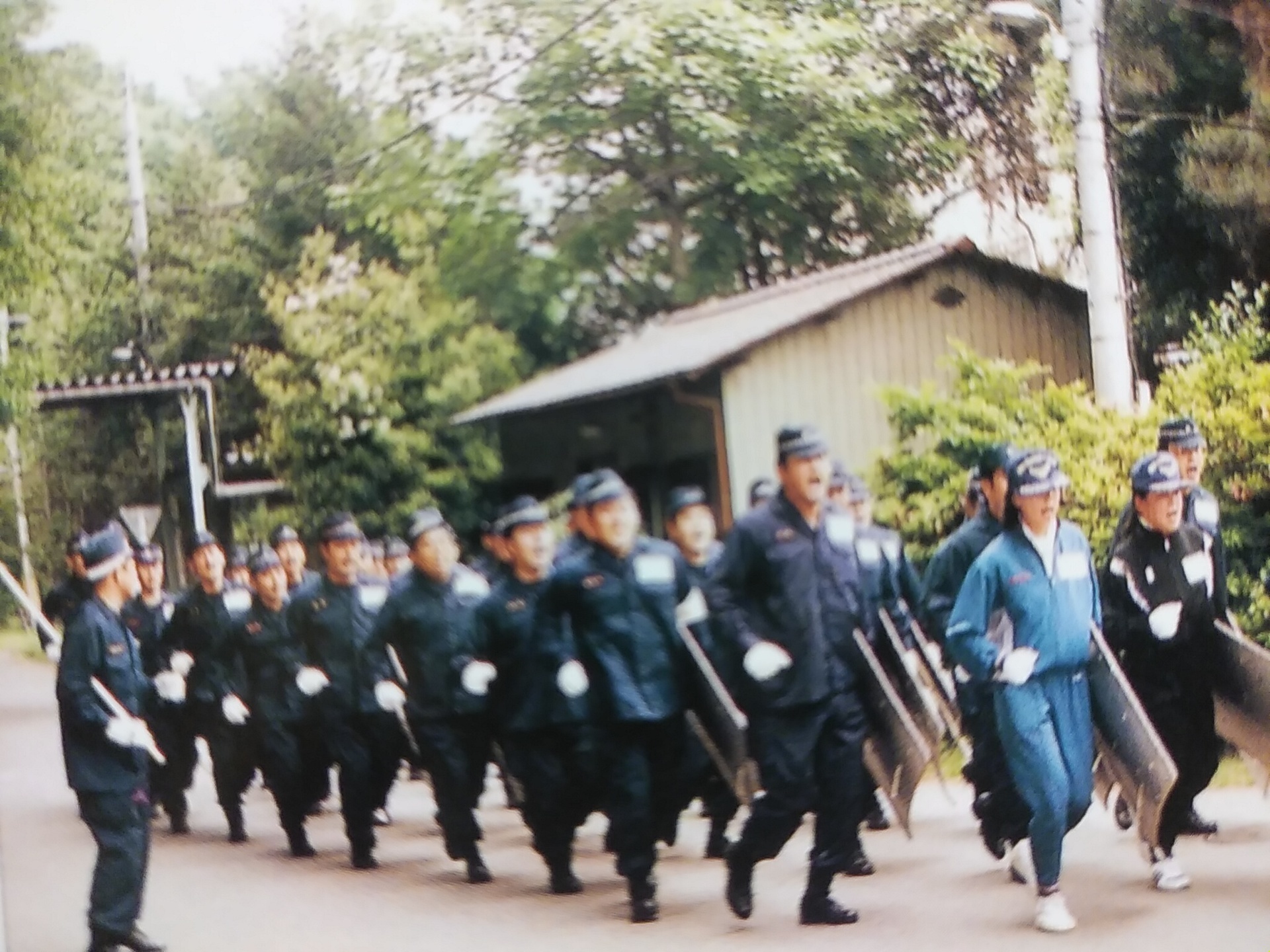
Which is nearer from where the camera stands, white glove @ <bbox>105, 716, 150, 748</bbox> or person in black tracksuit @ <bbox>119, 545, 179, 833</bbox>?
white glove @ <bbox>105, 716, 150, 748</bbox>

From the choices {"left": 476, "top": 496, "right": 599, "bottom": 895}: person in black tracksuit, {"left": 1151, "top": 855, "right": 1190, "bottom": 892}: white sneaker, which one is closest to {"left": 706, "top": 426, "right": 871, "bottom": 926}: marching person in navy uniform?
{"left": 476, "top": 496, "right": 599, "bottom": 895}: person in black tracksuit

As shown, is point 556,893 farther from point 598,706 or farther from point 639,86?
point 639,86

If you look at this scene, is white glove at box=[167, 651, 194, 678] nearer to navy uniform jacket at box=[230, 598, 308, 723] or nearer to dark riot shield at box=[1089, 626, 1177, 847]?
navy uniform jacket at box=[230, 598, 308, 723]

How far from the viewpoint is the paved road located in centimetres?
309

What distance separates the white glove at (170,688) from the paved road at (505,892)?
0.20 meters

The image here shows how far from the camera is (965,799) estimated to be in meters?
3.64

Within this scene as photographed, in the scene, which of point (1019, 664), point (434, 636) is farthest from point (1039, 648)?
point (434, 636)

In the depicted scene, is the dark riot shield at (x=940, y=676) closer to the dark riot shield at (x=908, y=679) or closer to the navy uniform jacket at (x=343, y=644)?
the dark riot shield at (x=908, y=679)

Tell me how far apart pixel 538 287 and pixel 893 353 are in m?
0.83

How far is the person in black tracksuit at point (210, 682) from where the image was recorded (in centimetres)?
331

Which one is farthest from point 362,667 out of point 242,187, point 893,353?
point 893,353

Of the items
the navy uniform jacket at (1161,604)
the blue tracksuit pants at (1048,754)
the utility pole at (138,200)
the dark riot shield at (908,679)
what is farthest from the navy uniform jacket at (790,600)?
the utility pole at (138,200)

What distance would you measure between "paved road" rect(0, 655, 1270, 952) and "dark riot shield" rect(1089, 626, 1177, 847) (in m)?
0.18

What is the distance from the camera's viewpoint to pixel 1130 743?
3.40 m
